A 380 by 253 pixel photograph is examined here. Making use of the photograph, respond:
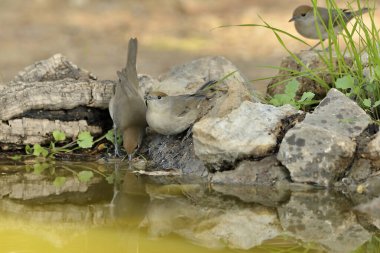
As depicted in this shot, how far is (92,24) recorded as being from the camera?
441 inches

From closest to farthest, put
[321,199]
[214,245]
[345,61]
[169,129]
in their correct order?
[214,245]
[321,199]
[169,129]
[345,61]

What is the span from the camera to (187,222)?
15.8 ft

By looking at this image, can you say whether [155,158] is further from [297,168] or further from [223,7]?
[223,7]

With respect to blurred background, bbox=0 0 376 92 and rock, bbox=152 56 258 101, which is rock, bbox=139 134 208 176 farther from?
blurred background, bbox=0 0 376 92

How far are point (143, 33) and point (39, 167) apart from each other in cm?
489

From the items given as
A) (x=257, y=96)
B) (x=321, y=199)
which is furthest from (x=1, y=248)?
(x=257, y=96)

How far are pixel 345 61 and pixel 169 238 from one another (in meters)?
2.87

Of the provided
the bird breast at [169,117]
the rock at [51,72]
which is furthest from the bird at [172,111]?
the rock at [51,72]

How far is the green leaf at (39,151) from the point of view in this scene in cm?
648

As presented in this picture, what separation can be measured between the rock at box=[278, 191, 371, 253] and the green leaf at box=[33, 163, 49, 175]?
1987 mm

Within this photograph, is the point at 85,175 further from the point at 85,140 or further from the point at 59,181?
the point at 85,140

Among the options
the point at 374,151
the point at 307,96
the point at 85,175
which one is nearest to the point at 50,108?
the point at 85,175

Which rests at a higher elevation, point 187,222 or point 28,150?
point 28,150

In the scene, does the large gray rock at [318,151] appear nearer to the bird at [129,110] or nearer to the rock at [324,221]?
the rock at [324,221]
